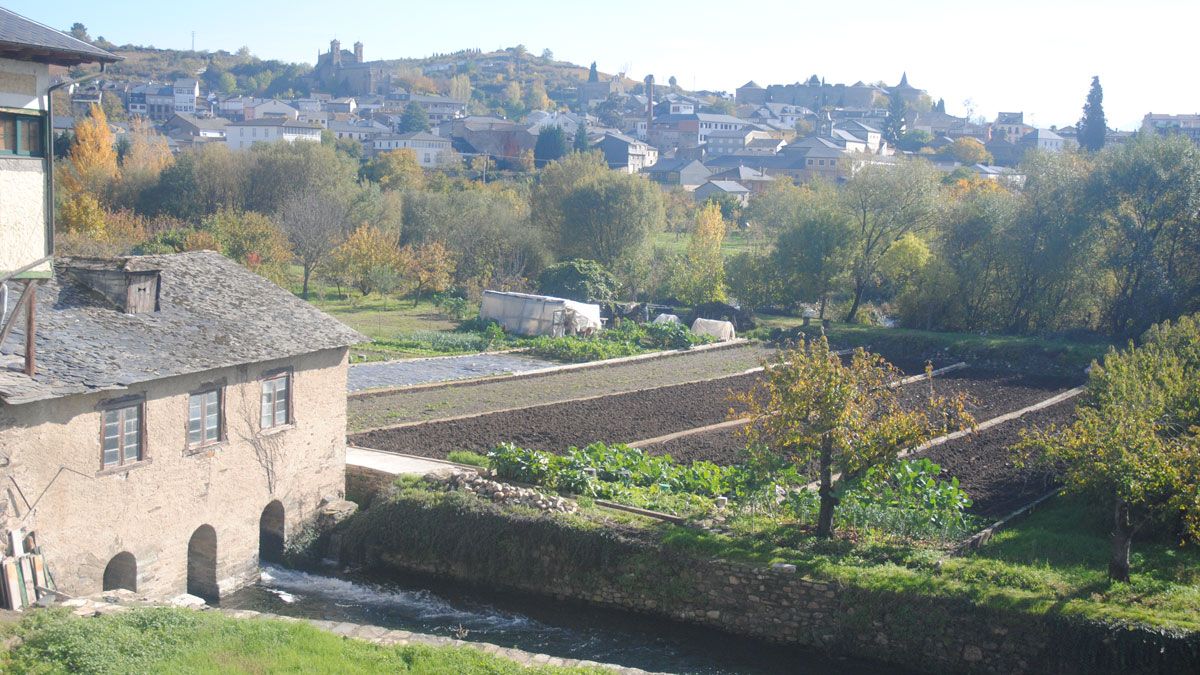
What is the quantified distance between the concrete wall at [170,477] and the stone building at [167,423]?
0.08 ft

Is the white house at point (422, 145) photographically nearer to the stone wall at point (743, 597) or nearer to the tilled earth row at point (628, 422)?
the tilled earth row at point (628, 422)

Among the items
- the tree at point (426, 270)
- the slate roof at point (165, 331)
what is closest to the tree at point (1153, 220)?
the tree at point (426, 270)

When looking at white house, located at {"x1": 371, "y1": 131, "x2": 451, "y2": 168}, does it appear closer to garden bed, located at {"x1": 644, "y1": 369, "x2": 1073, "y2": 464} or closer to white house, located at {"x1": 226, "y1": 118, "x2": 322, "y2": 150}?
white house, located at {"x1": 226, "y1": 118, "x2": 322, "y2": 150}

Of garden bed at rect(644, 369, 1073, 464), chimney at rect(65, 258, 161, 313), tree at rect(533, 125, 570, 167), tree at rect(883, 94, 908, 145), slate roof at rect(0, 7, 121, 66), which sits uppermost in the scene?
tree at rect(883, 94, 908, 145)

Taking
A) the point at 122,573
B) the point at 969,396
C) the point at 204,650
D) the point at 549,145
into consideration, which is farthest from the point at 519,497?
the point at 549,145

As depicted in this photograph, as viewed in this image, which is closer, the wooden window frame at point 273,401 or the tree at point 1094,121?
the wooden window frame at point 273,401

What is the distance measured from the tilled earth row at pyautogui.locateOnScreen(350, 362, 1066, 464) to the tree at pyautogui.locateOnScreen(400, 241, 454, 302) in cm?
1993

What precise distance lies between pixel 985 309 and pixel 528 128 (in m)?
97.9

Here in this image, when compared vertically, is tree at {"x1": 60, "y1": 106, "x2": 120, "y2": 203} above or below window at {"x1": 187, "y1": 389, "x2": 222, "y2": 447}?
above

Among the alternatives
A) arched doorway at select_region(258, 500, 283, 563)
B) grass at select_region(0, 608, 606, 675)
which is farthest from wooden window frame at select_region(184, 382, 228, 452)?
grass at select_region(0, 608, 606, 675)

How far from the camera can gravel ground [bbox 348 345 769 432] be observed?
2848cm

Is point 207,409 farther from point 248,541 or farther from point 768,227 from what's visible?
point 768,227

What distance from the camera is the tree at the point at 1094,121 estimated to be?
9719cm

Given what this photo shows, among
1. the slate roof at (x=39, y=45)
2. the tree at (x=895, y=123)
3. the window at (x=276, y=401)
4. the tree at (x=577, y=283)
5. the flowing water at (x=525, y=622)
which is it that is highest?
the tree at (x=895, y=123)
